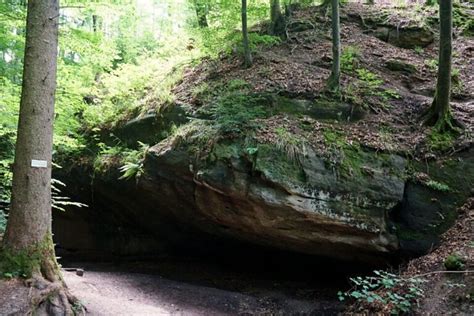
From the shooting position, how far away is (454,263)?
6332 mm

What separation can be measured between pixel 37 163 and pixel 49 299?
6.35 ft

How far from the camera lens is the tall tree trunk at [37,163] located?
5.58m

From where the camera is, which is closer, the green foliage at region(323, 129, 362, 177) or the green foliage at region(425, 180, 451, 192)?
the green foliage at region(425, 180, 451, 192)

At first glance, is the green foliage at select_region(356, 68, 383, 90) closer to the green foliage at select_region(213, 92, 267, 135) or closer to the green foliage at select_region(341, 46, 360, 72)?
the green foliage at select_region(341, 46, 360, 72)

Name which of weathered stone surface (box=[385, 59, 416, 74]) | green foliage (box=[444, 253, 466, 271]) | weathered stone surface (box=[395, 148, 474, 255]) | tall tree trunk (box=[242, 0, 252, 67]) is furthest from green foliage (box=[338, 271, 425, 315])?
tall tree trunk (box=[242, 0, 252, 67])

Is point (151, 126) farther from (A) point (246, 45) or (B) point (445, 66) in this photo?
(B) point (445, 66)

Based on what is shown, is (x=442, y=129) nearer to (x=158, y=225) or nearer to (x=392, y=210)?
(x=392, y=210)

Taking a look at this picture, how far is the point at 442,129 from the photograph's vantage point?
893 cm

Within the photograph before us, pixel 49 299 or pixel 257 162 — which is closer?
pixel 49 299

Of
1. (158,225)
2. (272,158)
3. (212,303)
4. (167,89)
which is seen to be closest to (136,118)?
(167,89)

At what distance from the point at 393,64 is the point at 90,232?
40.0 ft

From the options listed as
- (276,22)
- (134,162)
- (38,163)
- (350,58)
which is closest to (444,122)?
(350,58)

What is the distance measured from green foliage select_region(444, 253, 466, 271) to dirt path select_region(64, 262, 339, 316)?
272 cm

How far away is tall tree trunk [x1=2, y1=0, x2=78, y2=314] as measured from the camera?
5582mm
